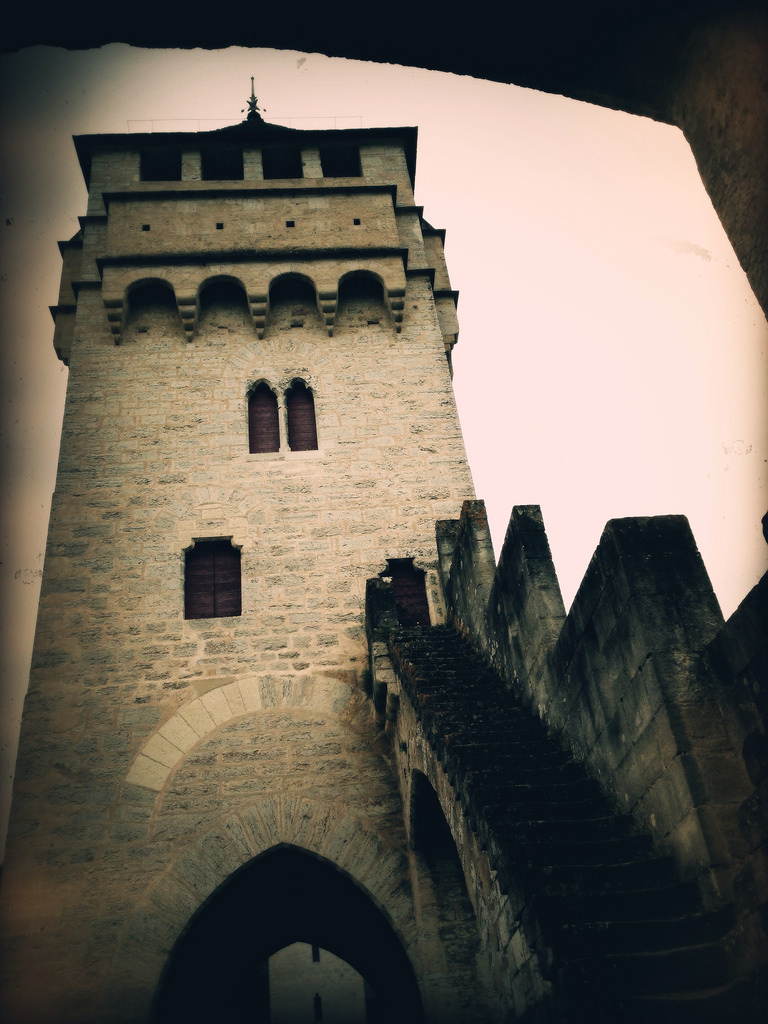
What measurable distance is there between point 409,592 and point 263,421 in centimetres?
318

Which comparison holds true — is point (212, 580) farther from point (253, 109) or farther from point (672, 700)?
point (253, 109)

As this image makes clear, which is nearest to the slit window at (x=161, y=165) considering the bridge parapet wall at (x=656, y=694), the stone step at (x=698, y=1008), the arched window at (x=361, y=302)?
the arched window at (x=361, y=302)

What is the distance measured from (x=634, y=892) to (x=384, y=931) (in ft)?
20.1

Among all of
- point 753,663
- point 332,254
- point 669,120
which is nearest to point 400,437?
point 332,254

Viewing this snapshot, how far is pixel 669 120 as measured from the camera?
194cm

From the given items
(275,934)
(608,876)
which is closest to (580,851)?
(608,876)

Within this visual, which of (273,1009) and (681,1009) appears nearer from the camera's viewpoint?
(681,1009)

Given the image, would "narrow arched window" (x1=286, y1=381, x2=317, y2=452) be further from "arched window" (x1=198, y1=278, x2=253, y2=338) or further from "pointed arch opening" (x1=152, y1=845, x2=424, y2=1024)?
"pointed arch opening" (x1=152, y1=845, x2=424, y2=1024)

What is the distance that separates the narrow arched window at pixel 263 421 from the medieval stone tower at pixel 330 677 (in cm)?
4

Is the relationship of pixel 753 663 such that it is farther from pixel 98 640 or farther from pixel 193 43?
pixel 98 640

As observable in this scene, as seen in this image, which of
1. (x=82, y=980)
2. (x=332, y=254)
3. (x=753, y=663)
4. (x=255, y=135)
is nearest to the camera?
(x=753, y=663)

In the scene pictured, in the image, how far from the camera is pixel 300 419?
1086 centimetres

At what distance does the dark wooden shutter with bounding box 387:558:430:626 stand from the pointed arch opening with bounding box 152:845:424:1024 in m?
2.80

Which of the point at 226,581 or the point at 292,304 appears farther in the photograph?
the point at 292,304
